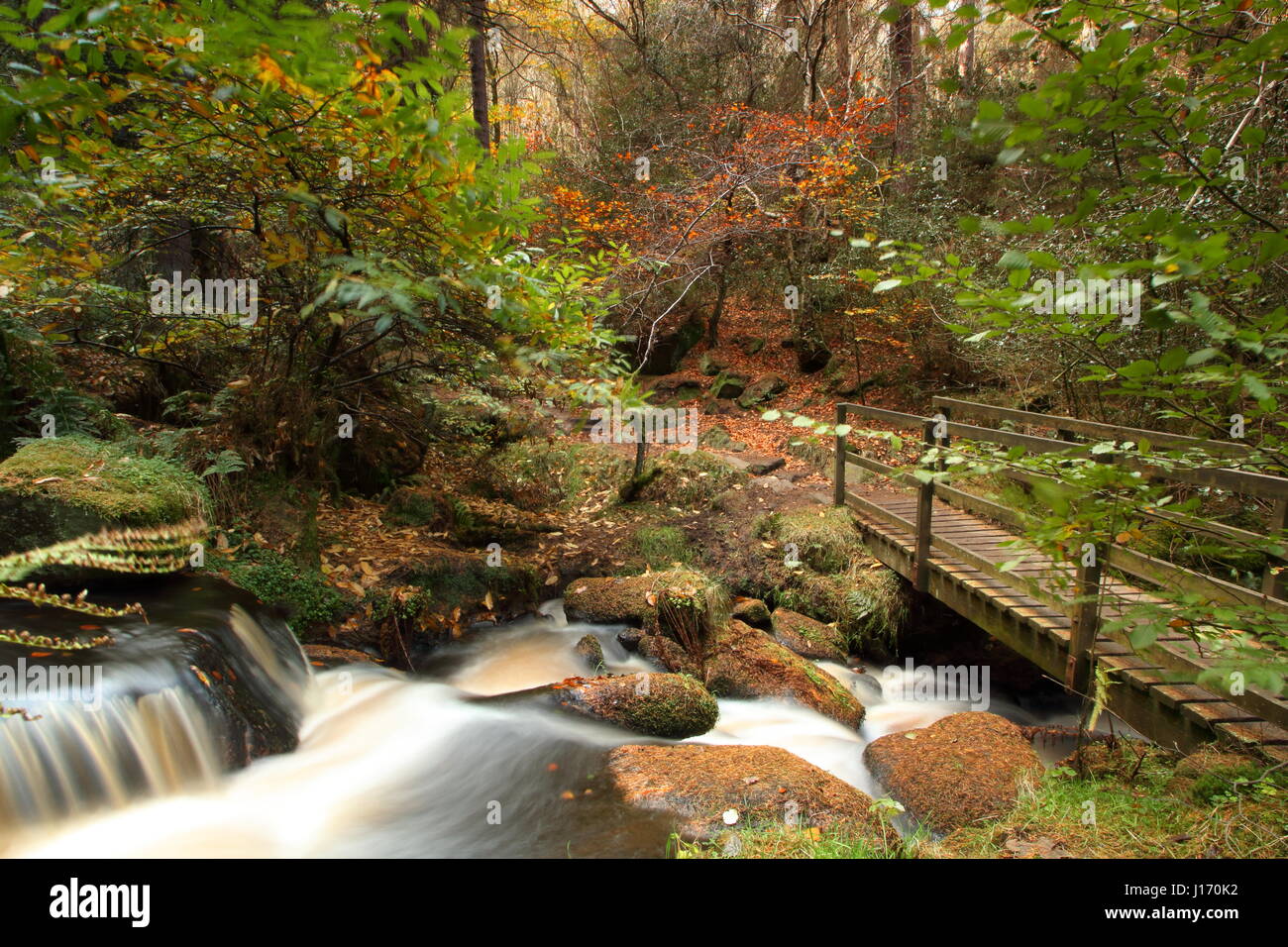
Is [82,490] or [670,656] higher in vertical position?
[82,490]

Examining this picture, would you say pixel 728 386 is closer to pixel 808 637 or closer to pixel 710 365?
pixel 710 365

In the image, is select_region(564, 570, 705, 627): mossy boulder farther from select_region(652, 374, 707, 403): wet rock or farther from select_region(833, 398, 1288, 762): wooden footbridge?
select_region(652, 374, 707, 403): wet rock

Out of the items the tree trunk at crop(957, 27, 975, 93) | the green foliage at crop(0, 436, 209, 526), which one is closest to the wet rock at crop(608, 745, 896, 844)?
the green foliage at crop(0, 436, 209, 526)

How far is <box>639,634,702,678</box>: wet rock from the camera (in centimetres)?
599

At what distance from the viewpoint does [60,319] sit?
5.77 m

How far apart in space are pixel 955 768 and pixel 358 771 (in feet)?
12.7

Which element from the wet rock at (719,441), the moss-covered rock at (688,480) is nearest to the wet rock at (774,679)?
the moss-covered rock at (688,480)

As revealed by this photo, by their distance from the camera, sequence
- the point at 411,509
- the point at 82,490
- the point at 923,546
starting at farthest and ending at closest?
the point at 411,509, the point at 923,546, the point at 82,490

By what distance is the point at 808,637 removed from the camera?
6801mm

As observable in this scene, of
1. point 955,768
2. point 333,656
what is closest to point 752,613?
point 955,768

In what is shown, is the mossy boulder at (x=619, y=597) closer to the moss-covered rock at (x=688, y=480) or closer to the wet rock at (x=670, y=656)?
the wet rock at (x=670, y=656)
